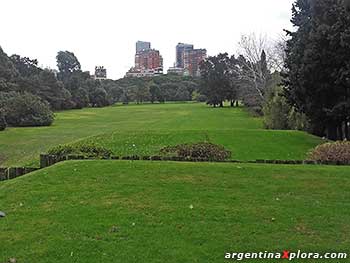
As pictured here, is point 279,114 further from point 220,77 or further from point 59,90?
point 59,90

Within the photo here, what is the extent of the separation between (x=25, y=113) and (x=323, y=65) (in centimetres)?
4200

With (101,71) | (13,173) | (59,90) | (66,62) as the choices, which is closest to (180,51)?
(101,71)

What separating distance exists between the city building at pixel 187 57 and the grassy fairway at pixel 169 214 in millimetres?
155852

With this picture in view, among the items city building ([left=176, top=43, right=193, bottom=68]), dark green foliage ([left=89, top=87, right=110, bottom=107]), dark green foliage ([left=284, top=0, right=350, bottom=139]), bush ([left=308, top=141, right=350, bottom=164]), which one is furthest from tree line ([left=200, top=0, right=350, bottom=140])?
city building ([left=176, top=43, right=193, bottom=68])

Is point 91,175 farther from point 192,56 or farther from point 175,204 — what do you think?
point 192,56

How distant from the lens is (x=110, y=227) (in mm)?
6633

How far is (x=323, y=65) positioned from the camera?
20516 millimetres

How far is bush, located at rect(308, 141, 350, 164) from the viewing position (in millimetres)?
14406

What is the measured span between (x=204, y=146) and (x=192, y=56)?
166625 millimetres

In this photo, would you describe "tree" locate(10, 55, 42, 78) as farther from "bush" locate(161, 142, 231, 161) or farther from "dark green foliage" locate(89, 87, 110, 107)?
"bush" locate(161, 142, 231, 161)

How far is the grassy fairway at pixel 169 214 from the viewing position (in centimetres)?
582

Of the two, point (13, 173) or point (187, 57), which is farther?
point (187, 57)

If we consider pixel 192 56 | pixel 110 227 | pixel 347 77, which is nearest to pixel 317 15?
pixel 347 77

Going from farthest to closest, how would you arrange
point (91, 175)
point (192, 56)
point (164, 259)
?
A: point (192, 56) → point (91, 175) → point (164, 259)
